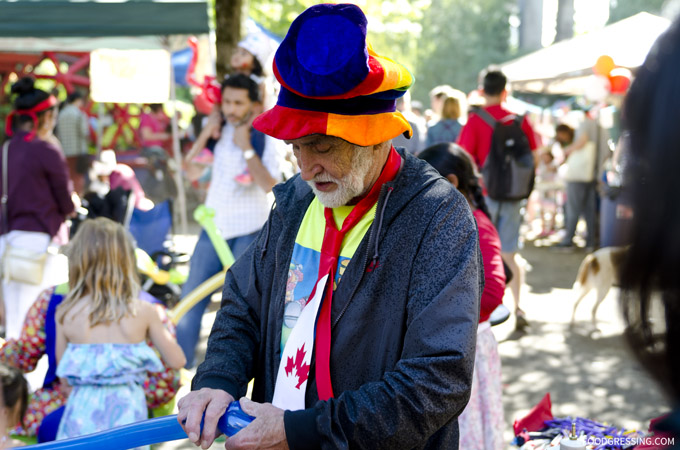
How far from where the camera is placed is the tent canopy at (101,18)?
6.01 m

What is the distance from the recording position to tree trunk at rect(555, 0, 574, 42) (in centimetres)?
3219

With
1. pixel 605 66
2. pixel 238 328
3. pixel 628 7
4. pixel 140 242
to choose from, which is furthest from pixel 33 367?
pixel 628 7

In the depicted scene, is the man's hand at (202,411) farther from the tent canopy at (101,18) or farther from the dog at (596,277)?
the dog at (596,277)

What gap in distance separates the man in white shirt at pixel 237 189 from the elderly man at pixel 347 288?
2.53 m

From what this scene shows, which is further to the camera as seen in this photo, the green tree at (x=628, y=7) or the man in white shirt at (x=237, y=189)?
the green tree at (x=628, y=7)

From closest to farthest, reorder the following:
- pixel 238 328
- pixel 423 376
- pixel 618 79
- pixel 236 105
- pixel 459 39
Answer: pixel 423 376, pixel 238 328, pixel 236 105, pixel 618 79, pixel 459 39

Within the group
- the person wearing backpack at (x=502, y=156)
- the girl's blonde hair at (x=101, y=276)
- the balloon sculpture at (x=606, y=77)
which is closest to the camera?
the girl's blonde hair at (x=101, y=276)

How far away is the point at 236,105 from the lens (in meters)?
4.63

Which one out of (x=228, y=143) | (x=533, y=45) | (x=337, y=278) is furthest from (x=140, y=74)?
(x=533, y=45)

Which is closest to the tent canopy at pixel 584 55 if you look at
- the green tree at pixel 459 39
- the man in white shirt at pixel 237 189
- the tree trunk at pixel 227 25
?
the tree trunk at pixel 227 25

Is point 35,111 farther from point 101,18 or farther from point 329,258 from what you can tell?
point 329,258

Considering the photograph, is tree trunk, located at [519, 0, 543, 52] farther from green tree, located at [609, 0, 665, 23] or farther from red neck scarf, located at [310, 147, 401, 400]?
red neck scarf, located at [310, 147, 401, 400]

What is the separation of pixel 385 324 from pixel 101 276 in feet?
6.04

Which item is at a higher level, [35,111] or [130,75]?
[130,75]
